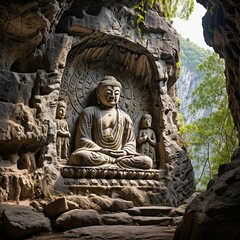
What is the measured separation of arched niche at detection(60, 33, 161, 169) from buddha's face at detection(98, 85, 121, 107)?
0.39m

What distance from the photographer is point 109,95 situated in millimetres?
9172

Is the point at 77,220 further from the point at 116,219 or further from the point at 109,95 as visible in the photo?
the point at 109,95

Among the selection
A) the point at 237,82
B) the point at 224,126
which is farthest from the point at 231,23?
the point at 224,126

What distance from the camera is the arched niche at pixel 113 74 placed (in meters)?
9.16

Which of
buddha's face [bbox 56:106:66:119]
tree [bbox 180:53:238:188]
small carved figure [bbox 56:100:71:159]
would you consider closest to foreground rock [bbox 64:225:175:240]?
small carved figure [bbox 56:100:71:159]

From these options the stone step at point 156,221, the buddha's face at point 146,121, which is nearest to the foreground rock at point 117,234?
the stone step at point 156,221

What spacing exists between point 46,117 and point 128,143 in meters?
2.44

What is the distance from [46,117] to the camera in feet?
25.3

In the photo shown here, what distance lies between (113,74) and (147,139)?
6.97 ft

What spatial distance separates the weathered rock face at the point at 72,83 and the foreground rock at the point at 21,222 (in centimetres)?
140

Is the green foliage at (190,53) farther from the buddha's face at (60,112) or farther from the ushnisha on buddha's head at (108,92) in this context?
the buddha's face at (60,112)

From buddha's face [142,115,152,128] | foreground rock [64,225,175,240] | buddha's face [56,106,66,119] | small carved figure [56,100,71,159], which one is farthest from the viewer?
buddha's face [142,115,152,128]

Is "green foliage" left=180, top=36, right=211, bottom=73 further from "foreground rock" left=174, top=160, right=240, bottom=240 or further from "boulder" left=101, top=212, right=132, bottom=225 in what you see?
"foreground rock" left=174, top=160, right=240, bottom=240

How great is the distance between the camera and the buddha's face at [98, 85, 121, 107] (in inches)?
361
